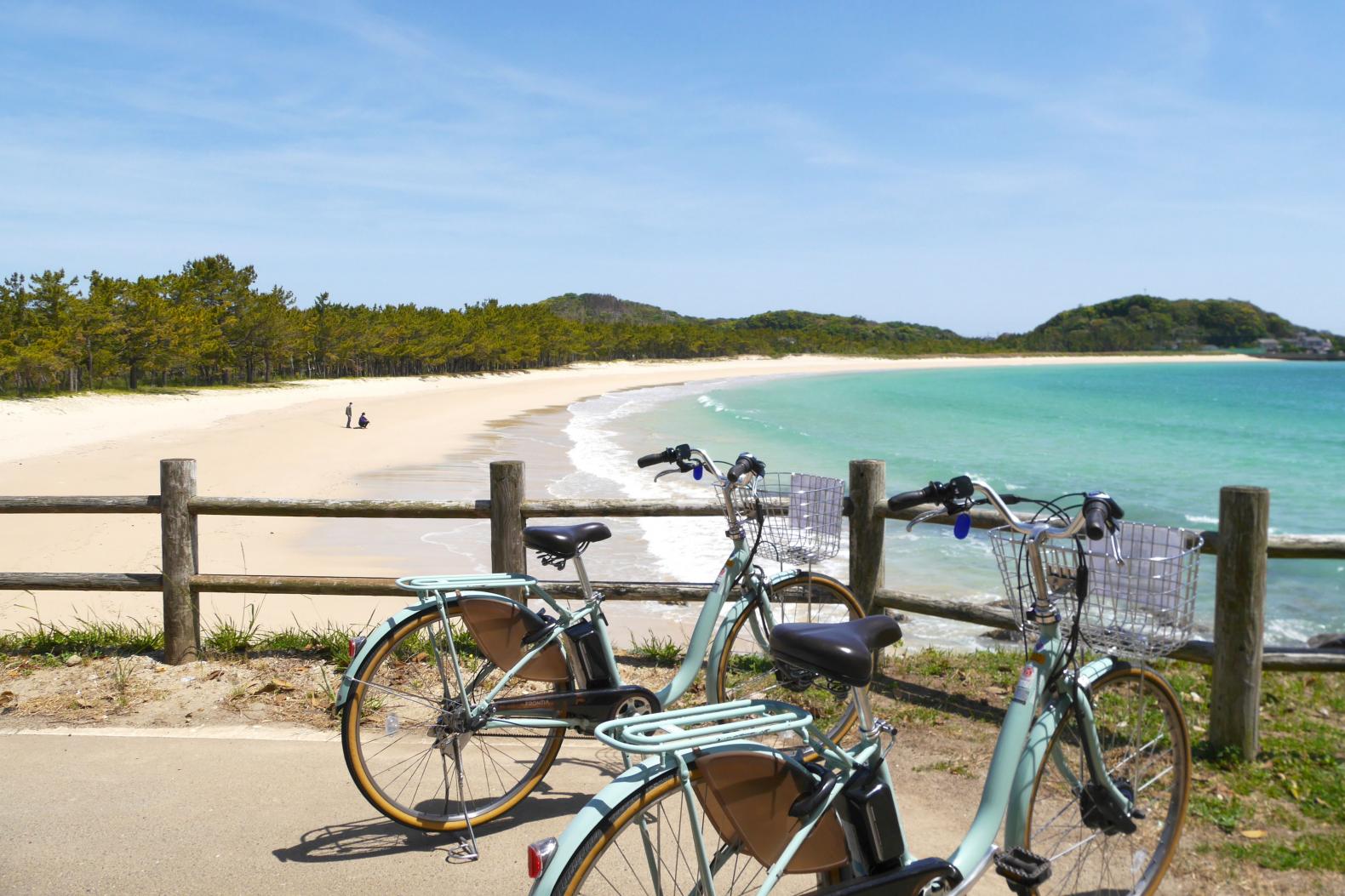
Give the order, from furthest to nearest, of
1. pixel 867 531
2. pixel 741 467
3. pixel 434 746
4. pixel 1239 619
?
pixel 867 531
pixel 1239 619
pixel 741 467
pixel 434 746

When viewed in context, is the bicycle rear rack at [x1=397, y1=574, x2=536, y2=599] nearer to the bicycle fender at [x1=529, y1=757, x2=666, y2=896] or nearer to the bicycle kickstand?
the bicycle kickstand

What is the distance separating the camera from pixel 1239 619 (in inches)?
165

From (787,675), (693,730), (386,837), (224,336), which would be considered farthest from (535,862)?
(224,336)

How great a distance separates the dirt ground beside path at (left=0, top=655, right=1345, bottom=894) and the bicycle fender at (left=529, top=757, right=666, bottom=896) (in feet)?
6.20

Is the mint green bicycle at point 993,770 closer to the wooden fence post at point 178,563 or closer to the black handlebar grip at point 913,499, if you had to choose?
the black handlebar grip at point 913,499

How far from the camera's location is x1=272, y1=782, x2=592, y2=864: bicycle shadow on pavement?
344 cm

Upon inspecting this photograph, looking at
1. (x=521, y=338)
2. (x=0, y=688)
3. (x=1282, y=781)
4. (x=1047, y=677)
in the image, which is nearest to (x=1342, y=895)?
(x=1282, y=781)

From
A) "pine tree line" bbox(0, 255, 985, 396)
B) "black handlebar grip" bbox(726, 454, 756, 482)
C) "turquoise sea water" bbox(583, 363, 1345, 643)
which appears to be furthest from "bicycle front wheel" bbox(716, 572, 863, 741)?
"pine tree line" bbox(0, 255, 985, 396)

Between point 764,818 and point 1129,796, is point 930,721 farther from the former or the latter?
point 764,818

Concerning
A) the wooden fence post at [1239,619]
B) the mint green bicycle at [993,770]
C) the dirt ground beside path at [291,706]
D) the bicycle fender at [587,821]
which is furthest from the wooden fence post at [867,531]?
the bicycle fender at [587,821]

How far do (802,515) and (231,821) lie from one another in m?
2.50

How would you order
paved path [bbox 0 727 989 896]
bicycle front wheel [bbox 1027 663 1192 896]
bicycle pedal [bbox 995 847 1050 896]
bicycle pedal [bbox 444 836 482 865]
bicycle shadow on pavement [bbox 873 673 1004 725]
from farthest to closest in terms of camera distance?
bicycle shadow on pavement [bbox 873 673 1004 725] < bicycle pedal [bbox 444 836 482 865] < paved path [bbox 0 727 989 896] < bicycle front wheel [bbox 1027 663 1192 896] < bicycle pedal [bbox 995 847 1050 896]

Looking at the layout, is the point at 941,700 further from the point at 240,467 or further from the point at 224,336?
the point at 224,336

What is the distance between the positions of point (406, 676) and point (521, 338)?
80370 mm
